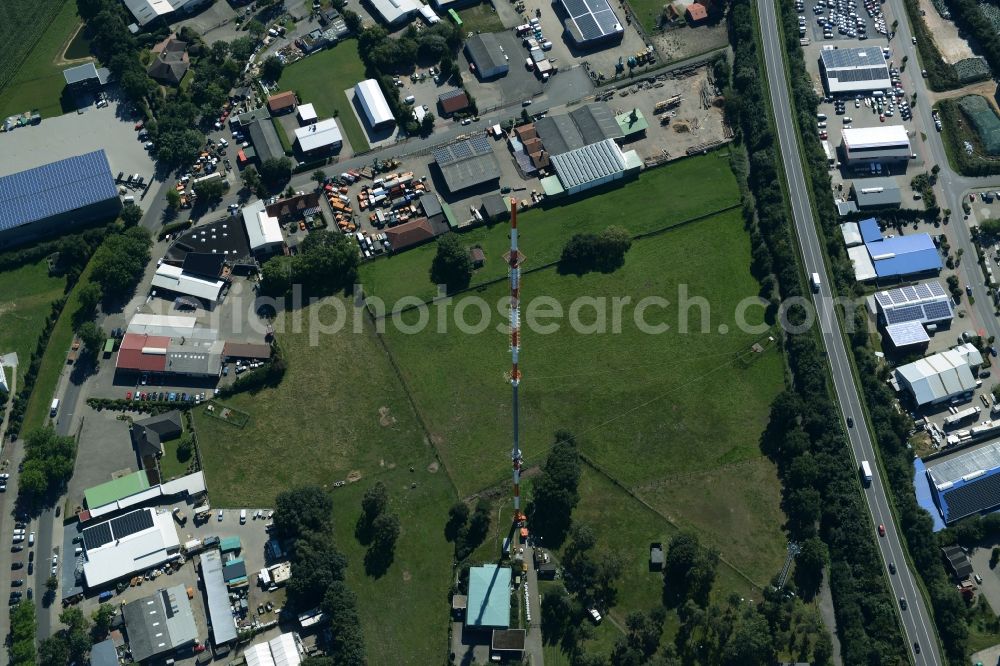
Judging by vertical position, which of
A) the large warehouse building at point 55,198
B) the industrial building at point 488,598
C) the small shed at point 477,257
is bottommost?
the industrial building at point 488,598

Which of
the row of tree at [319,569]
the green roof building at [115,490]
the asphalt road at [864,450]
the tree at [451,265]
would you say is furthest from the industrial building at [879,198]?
the green roof building at [115,490]

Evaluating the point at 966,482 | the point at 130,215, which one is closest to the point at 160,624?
the point at 130,215

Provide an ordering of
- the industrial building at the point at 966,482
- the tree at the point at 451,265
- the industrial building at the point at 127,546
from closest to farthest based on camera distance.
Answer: the industrial building at the point at 127,546
the industrial building at the point at 966,482
the tree at the point at 451,265

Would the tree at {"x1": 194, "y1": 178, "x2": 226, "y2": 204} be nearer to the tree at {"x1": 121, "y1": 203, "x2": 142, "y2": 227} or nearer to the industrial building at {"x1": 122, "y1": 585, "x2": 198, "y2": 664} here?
the tree at {"x1": 121, "y1": 203, "x2": 142, "y2": 227}

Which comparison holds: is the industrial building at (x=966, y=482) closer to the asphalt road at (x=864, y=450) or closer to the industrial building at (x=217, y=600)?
the asphalt road at (x=864, y=450)

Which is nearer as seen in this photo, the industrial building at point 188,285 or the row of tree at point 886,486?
the row of tree at point 886,486

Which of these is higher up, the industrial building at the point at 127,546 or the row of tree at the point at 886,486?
the industrial building at the point at 127,546

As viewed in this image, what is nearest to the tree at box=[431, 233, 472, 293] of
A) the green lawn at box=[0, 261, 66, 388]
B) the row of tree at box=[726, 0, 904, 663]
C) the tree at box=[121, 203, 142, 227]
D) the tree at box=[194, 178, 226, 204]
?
the tree at box=[194, 178, 226, 204]

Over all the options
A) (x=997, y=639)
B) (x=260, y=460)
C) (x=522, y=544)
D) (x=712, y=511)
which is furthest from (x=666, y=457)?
(x=260, y=460)

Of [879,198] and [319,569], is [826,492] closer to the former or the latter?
[879,198]
